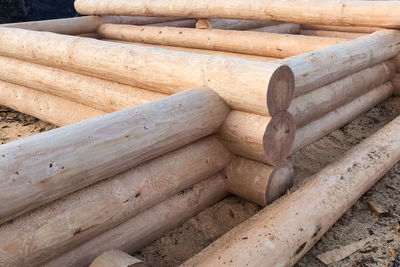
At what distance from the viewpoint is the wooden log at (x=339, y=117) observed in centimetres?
422

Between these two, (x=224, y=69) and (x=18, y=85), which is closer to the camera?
(x=224, y=69)

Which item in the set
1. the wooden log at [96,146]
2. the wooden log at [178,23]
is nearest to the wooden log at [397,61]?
the wooden log at [96,146]

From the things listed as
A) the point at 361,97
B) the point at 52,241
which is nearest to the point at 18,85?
the point at 52,241

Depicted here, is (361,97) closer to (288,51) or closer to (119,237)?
(288,51)

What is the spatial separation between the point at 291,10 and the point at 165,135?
385 centimetres

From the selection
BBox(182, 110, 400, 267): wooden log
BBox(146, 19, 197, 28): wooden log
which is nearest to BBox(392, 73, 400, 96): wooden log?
BBox(182, 110, 400, 267): wooden log

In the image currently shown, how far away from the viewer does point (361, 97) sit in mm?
5348

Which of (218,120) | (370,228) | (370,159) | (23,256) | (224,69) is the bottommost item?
(370,228)

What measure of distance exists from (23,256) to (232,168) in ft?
6.00

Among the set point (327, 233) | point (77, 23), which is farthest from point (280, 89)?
point (77, 23)

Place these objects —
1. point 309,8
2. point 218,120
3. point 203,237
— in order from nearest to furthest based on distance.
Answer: point 203,237, point 218,120, point 309,8

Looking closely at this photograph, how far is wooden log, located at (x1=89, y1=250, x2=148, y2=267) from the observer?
2248 millimetres

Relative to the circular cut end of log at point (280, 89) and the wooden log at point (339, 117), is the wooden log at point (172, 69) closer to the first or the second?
the circular cut end of log at point (280, 89)

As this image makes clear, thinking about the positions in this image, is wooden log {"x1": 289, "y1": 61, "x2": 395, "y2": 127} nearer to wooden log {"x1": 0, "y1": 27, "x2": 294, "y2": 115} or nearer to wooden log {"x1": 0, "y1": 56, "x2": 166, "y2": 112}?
wooden log {"x1": 0, "y1": 27, "x2": 294, "y2": 115}
